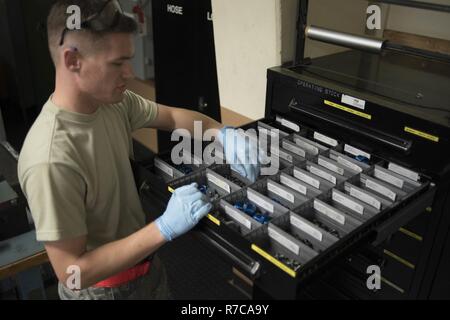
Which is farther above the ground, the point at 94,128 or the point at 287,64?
the point at 287,64

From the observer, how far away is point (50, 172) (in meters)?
0.94

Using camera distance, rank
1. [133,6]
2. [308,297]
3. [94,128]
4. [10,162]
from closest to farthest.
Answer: [94,128]
[308,297]
[10,162]
[133,6]

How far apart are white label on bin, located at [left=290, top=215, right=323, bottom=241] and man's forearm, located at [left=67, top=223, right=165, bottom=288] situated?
33 cm

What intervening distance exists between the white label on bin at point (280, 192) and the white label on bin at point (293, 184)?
4cm

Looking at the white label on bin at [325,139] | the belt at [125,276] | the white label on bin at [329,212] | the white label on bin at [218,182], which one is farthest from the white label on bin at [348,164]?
the belt at [125,276]

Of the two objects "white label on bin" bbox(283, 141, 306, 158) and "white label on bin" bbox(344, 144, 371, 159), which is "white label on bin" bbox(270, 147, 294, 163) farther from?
"white label on bin" bbox(344, 144, 371, 159)

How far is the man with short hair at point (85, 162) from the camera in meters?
0.94

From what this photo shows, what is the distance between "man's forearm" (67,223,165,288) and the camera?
3.25ft

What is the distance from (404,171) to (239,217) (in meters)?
0.53

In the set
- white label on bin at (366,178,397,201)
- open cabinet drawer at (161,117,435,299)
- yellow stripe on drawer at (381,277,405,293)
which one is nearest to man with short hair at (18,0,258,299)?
open cabinet drawer at (161,117,435,299)

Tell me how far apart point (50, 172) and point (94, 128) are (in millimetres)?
208
